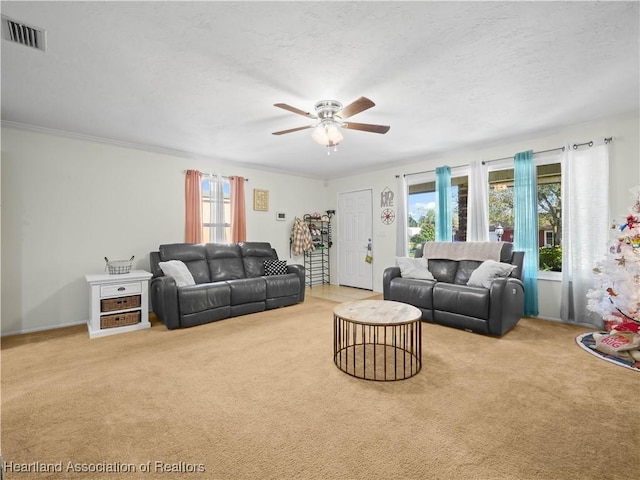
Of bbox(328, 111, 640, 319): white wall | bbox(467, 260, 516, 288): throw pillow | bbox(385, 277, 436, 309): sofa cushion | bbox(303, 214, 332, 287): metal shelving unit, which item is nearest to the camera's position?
bbox(328, 111, 640, 319): white wall

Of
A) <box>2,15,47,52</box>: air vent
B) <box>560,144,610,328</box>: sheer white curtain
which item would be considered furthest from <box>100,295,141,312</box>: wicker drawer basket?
<box>560,144,610,328</box>: sheer white curtain

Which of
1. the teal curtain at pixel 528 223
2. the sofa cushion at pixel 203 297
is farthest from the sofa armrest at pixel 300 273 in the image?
the teal curtain at pixel 528 223

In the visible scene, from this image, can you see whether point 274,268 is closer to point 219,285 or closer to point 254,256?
point 254,256

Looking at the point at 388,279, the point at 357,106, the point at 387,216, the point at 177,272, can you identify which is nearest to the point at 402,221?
the point at 387,216

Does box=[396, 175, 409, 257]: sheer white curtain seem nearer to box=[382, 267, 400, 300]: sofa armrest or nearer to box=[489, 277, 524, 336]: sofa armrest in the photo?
box=[382, 267, 400, 300]: sofa armrest

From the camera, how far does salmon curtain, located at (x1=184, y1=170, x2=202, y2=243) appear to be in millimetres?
4859

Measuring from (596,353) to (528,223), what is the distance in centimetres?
181

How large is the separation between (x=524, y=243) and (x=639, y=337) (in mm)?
1617

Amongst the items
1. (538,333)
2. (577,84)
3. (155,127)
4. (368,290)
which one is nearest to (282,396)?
(538,333)

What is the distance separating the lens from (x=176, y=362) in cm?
274

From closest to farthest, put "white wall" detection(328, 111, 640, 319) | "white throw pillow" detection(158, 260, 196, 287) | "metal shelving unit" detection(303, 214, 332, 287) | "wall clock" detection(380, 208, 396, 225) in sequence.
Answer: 1. "white wall" detection(328, 111, 640, 319)
2. "white throw pillow" detection(158, 260, 196, 287)
3. "wall clock" detection(380, 208, 396, 225)
4. "metal shelving unit" detection(303, 214, 332, 287)

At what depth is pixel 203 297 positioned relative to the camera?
386 cm

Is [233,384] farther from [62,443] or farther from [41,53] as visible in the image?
[41,53]

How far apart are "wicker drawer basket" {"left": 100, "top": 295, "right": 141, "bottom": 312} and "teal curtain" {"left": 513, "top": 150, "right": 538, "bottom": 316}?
508cm
